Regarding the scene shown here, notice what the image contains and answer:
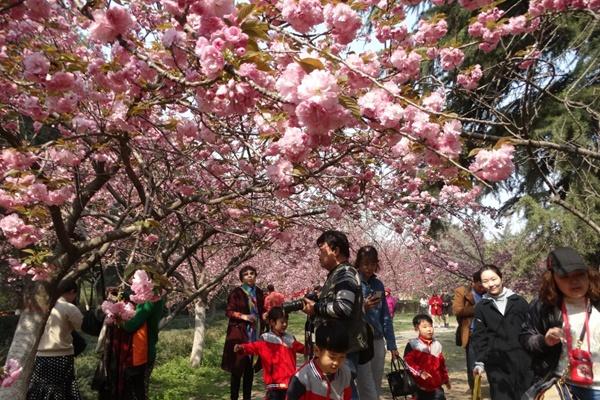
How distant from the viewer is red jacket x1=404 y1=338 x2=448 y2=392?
15.2ft

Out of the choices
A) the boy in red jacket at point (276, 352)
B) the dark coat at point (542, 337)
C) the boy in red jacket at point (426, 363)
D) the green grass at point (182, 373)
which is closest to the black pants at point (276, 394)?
the boy in red jacket at point (276, 352)

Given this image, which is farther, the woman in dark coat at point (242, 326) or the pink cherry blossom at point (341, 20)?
the woman in dark coat at point (242, 326)

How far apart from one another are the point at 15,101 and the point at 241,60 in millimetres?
2594

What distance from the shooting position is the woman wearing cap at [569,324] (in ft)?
8.73

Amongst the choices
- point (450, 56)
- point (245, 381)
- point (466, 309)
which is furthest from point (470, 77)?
point (245, 381)

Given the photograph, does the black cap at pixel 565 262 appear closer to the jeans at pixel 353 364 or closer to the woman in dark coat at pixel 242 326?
the jeans at pixel 353 364

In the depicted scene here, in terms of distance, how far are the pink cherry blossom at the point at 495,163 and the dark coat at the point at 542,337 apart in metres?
1.26

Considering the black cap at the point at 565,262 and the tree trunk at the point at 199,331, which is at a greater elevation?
the black cap at the point at 565,262

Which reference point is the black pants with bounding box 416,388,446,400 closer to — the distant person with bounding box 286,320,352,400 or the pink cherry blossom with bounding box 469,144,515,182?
the distant person with bounding box 286,320,352,400

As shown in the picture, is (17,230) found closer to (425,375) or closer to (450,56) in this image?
(450,56)

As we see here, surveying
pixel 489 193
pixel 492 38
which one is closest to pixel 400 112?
pixel 492 38

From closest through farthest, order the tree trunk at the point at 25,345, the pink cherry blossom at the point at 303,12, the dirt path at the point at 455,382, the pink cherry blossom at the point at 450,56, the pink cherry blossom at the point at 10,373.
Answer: the pink cherry blossom at the point at 303,12 → the pink cherry blossom at the point at 10,373 → the tree trunk at the point at 25,345 → the pink cherry blossom at the point at 450,56 → the dirt path at the point at 455,382

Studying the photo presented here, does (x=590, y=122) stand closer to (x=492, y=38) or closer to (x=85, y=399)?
(x=492, y=38)

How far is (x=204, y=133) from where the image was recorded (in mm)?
3184
